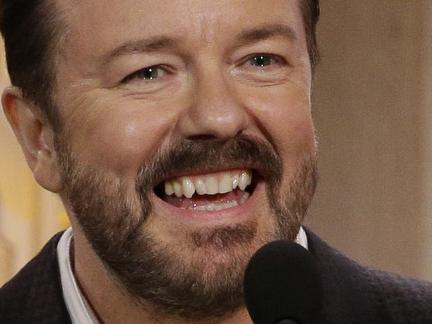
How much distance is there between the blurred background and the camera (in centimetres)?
286

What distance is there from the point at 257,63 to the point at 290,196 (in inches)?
6.8

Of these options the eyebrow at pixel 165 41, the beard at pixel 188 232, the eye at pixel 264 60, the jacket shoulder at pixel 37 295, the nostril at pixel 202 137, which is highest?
the eyebrow at pixel 165 41

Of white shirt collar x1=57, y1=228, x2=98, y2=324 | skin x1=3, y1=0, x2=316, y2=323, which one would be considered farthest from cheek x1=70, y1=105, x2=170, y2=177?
white shirt collar x1=57, y1=228, x2=98, y2=324

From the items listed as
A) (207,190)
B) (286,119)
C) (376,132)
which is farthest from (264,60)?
(376,132)

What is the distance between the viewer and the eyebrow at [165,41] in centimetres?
142

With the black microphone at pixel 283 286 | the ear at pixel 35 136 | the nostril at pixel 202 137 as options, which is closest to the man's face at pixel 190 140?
the nostril at pixel 202 137

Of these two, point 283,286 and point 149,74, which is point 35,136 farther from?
point 283,286

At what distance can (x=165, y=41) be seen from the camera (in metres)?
1.42

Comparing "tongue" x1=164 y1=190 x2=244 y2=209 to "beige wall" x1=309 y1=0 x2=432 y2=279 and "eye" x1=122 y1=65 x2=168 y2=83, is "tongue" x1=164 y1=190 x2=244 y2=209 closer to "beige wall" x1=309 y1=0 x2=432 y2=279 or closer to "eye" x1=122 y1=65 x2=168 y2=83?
"eye" x1=122 y1=65 x2=168 y2=83

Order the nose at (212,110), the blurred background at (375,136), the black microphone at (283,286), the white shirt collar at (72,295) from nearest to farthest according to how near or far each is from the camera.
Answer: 1. the black microphone at (283,286)
2. the nose at (212,110)
3. the white shirt collar at (72,295)
4. the blurred background at (375,136)

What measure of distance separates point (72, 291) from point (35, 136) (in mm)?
225

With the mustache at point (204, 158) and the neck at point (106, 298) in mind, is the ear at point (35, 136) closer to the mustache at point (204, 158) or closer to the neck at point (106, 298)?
the neck at point (106, 298)

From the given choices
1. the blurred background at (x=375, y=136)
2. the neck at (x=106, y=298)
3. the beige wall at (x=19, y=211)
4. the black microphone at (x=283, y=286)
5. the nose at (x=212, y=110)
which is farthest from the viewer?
the blurred background at (x=375, y=136)

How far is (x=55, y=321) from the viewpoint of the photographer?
164 centimetres
